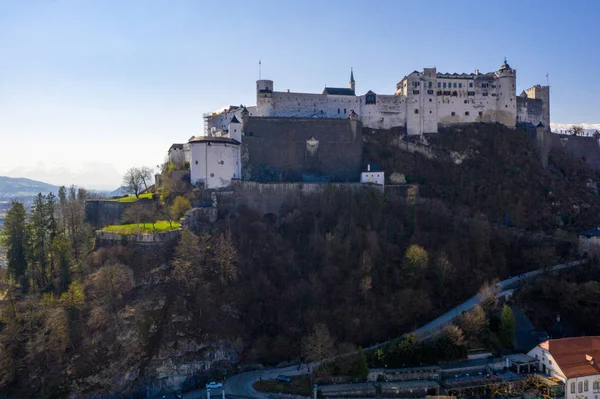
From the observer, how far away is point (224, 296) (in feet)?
109

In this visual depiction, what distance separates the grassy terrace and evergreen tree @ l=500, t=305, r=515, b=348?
24.7m

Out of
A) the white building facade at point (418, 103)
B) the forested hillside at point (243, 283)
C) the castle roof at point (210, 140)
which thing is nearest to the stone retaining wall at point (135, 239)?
the forested hillside at point (243, 283)

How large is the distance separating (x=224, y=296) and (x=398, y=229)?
1601 cm

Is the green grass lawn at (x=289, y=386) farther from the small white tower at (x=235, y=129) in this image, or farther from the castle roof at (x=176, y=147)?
the castle roof at (x=176, y=147)

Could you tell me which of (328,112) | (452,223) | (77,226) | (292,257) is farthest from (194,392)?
(328,112)

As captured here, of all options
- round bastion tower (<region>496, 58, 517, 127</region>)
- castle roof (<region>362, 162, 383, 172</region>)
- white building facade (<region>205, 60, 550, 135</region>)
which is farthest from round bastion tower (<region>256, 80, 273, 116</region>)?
round bastion tower (<region>496, 58, 517, 127</region>)

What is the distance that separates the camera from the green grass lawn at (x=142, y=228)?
34625 mm

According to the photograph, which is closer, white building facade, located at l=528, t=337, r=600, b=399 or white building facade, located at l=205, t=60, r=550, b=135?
white building facade, located at l=528, t=337, r=600, b=399

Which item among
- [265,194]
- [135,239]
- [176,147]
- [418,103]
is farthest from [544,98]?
[135,239]

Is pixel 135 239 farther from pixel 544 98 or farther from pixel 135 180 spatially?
pixel 544 98

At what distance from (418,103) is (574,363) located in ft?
104

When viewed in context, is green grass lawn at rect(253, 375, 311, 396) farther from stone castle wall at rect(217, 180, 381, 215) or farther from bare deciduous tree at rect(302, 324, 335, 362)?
stone castle wall at rect(217, 180, 381, 215)

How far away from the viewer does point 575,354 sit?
97.9 feet

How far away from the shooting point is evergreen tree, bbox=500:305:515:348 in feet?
106
